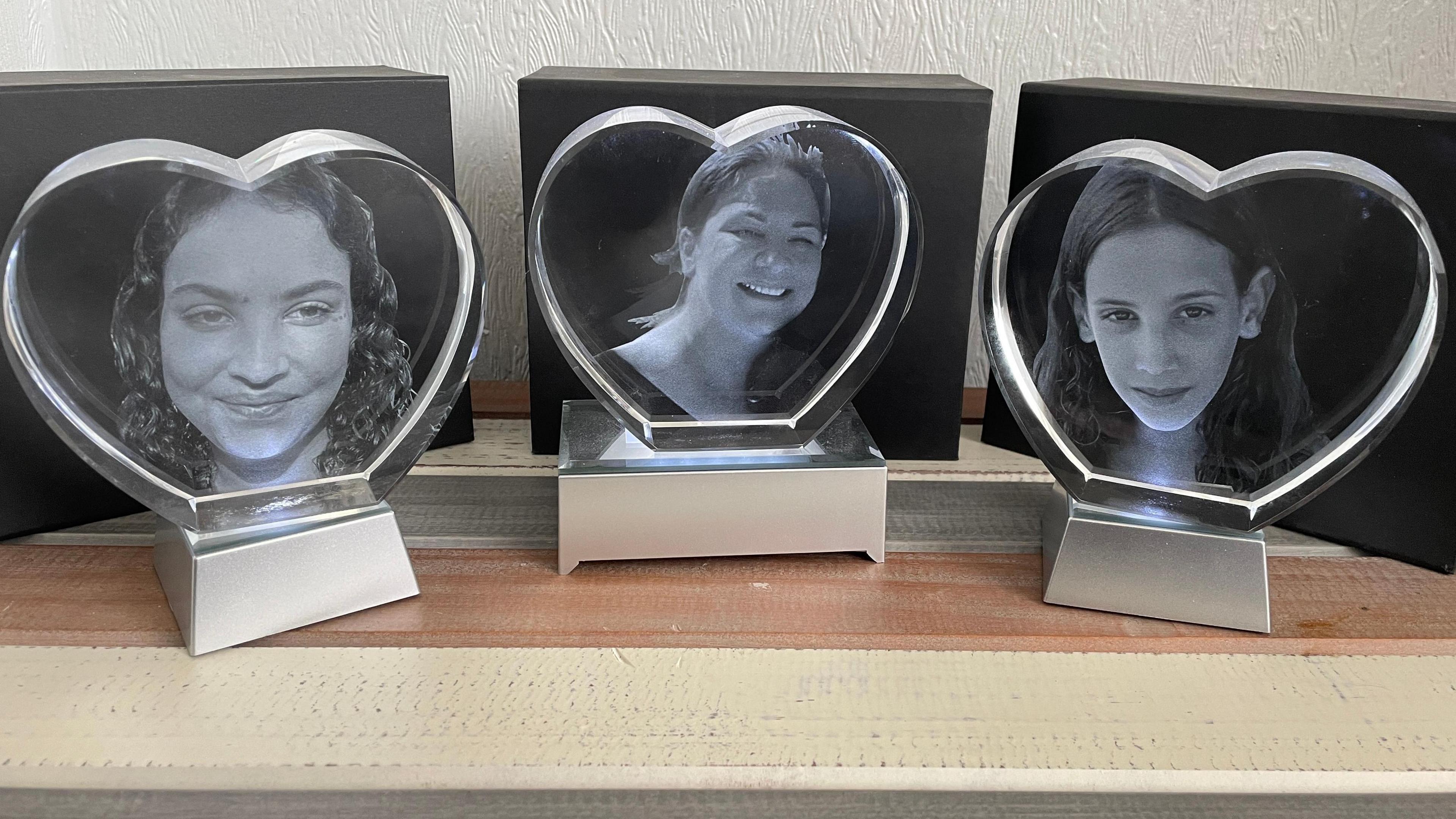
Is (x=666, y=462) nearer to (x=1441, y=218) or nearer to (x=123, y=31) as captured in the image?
(x=1441, y=218)

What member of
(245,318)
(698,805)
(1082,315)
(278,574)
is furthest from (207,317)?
(1082,315)

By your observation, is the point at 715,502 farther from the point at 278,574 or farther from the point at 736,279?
the point at 278,574

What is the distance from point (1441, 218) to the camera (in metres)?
0.60

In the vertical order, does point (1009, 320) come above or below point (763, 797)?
above

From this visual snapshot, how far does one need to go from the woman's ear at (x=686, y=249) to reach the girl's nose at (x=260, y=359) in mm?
220

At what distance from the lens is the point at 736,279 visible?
615mm

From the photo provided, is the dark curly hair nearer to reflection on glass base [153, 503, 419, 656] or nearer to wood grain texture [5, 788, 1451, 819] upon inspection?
reflection on glass base [153, 503, 419, 656]

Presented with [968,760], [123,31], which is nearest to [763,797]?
[968,760]

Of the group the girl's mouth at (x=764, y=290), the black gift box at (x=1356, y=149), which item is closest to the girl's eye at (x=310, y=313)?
the girl's mouth at (x=764, y=290)

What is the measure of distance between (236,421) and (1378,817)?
1.99 ft

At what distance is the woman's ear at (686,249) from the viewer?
605mm

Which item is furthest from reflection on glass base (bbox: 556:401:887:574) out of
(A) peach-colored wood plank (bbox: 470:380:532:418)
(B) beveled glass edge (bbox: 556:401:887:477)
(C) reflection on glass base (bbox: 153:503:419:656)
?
(A) peach-colored wood plank (bbox: 470:380:532:418)

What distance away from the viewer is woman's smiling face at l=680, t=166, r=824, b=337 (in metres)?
0.60

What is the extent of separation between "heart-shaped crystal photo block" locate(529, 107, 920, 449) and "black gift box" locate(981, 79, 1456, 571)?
6.6 inches
